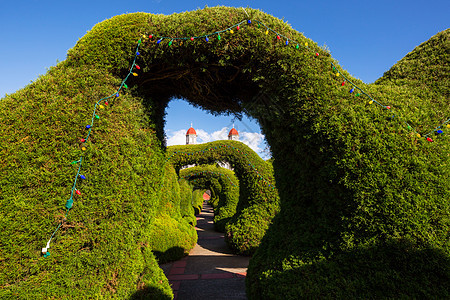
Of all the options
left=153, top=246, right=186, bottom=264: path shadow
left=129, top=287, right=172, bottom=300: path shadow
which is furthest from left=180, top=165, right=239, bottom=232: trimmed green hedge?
left=129, top=287, right=172, bottom=300: path shadow

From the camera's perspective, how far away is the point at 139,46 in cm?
265

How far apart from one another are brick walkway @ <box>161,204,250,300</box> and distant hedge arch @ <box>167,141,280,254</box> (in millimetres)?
579

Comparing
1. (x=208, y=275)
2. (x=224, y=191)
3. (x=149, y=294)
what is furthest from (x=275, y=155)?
(x=224, y=191)

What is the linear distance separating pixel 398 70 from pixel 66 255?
12.7ft

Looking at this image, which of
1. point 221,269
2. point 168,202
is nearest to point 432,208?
point 221,269

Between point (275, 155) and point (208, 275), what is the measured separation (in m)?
3.61

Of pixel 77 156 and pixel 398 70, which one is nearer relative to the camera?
pixel 77 156

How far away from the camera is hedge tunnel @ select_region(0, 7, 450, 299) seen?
2.07 m

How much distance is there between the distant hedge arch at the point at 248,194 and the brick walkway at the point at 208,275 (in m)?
0.58

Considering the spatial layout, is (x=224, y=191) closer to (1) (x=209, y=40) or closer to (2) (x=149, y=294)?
(2) (x=149, y=294)

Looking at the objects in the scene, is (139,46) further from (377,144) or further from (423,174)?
(423,174)

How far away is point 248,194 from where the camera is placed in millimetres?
7637

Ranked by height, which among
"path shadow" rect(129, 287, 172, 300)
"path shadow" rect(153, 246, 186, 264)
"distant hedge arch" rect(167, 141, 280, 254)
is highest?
"distant hedge arch" rect(167, 141, 280, 254)

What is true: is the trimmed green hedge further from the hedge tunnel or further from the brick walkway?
the hedge tunnel
